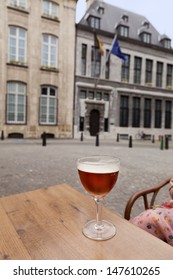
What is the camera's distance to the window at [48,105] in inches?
739

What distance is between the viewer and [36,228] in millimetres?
1020

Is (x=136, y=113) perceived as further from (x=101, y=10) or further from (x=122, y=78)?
(x=101, y=10)

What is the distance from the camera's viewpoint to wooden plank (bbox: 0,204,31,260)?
813 millimetres

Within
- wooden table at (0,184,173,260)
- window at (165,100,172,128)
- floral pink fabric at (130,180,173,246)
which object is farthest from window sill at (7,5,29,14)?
floral pink fabric at (130,180,173,246)

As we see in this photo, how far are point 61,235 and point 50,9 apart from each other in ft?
68.9

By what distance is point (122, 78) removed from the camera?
22.4 m

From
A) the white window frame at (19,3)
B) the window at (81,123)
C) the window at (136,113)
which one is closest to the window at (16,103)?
the window at (81,123)

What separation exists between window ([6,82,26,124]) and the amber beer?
17.9 m

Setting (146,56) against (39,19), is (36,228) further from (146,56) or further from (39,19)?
(146,56)

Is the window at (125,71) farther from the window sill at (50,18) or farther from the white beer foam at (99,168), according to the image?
the white beer foam at (99,168)

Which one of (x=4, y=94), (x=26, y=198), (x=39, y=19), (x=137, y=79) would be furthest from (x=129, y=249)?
(x=137, y=79)

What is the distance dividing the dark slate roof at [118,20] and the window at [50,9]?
3.43 metres

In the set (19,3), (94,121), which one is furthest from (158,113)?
(19,3)
